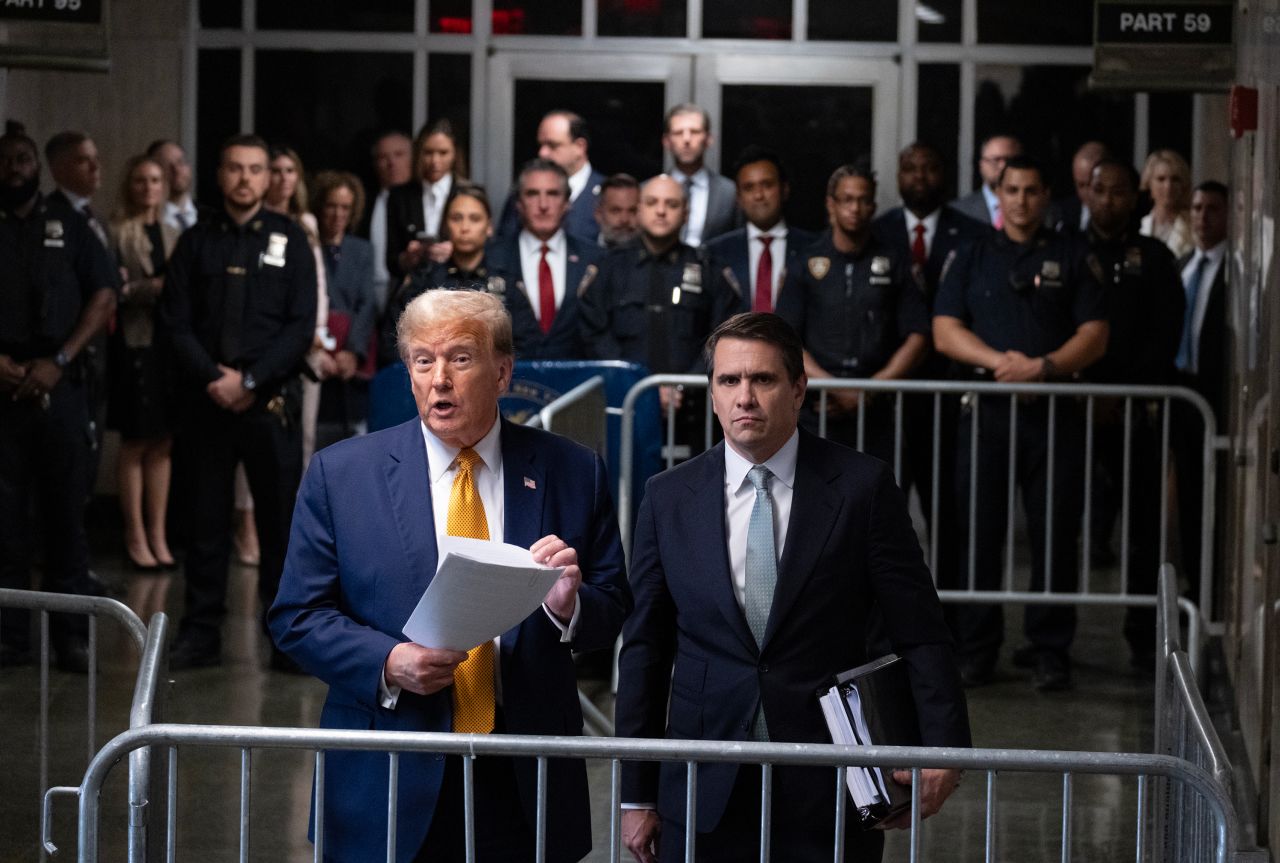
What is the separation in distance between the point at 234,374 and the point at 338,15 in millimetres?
5593

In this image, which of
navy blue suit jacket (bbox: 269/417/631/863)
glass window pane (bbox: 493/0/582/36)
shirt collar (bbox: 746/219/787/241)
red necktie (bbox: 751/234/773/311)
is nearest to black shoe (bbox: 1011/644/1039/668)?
red necktie (bbox: 751/234/773/311)

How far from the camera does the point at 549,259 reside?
377 inches

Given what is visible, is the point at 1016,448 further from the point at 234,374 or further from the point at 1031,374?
the point at 234,374

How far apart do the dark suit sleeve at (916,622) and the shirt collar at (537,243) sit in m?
5.65

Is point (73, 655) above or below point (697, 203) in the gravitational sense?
below

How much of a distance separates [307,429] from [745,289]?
3.04 m

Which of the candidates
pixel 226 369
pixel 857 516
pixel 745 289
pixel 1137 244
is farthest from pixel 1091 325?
pixel 857 516

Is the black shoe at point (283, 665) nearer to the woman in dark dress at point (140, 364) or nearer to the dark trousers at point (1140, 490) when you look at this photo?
the woman in dark dress at point (140, 364)

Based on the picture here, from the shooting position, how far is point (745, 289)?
31.2 ft

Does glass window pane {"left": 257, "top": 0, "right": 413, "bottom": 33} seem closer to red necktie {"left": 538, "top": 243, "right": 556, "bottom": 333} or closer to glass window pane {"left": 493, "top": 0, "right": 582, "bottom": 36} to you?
glass window pane {"left": 493, "top": 0, "right": 582, "bottom": 36}

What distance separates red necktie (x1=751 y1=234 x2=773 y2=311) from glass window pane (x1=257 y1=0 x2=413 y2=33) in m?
4.72

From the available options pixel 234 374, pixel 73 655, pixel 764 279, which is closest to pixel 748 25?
pixel 764 279

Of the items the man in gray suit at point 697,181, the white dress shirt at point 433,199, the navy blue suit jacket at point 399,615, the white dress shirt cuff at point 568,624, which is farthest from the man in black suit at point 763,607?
the white dress shirt at point 433,199

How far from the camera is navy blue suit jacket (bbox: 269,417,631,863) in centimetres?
380
